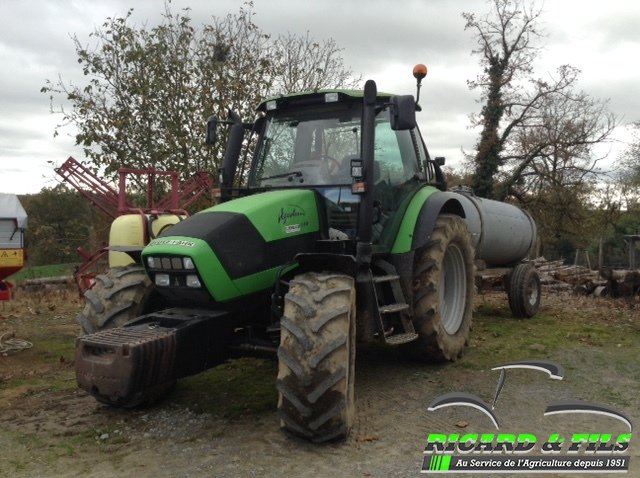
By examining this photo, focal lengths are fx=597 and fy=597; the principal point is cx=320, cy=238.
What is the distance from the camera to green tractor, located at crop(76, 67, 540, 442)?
12.6 feet

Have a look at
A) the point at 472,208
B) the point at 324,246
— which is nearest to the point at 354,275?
the point at 324,246

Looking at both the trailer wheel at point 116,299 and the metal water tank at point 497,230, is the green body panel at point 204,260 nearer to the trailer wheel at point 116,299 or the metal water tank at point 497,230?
the trailer wheel at point 116,299

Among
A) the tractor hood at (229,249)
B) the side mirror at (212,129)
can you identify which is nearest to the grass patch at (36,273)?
the side mirror at (212,129)

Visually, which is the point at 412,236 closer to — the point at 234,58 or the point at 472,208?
the point at 472,208

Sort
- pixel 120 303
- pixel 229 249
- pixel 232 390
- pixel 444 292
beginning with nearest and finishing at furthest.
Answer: pixel 229 249
pixel 120 303
pixel 232 390
pixel 444 292

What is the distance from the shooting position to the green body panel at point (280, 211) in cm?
447

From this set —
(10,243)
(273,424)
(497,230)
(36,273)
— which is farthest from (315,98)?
(36,273)

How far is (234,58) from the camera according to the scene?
46.8 ft

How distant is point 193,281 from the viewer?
13.7 ft

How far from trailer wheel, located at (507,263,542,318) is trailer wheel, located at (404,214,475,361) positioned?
2.61 meters

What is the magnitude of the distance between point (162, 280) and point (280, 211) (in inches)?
40.4

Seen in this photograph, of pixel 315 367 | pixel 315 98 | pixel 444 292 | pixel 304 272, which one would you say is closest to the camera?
pixel 315 367

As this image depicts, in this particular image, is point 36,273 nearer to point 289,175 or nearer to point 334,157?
point 289,175

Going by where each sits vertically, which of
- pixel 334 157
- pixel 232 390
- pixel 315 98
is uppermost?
pixel 315 98
